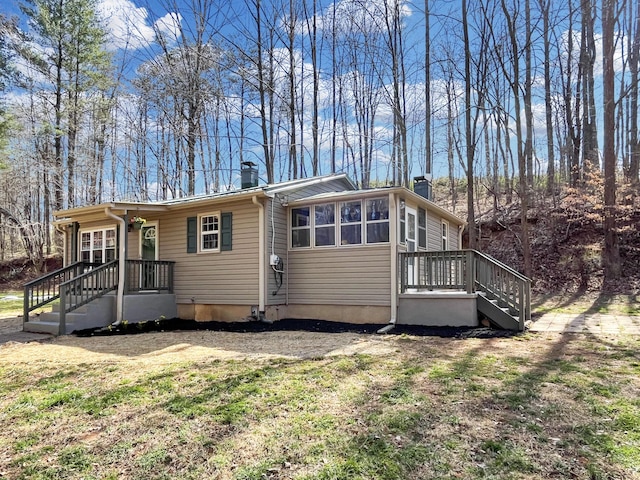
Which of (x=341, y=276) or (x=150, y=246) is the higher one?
(x=150, y=246)

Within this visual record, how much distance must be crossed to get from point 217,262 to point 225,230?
811mm

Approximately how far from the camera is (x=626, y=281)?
1276 cm

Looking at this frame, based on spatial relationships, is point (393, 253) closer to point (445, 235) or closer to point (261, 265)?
point (261, 265)

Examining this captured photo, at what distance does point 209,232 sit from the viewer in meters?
10.4

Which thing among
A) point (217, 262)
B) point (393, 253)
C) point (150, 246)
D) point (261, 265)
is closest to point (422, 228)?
point (393, 253)

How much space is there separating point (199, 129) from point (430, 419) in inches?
746

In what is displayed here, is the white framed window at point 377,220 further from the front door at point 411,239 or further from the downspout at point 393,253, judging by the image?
the front door at point 411,239

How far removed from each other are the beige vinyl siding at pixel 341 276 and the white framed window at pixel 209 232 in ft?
6.15

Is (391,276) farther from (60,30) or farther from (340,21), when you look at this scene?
(60,30)

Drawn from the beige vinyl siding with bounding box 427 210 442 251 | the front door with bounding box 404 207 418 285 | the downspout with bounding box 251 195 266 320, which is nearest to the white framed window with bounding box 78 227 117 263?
the downspout with bounding box 251 195 266 320

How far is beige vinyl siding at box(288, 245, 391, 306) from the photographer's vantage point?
29.2ft

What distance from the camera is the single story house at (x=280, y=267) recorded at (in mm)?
8633

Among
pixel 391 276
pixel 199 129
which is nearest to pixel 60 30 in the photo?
pixel 199 129

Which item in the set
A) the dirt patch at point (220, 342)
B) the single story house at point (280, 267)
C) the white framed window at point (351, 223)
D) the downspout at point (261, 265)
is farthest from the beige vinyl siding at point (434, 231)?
the downspout at point (261, 265)
